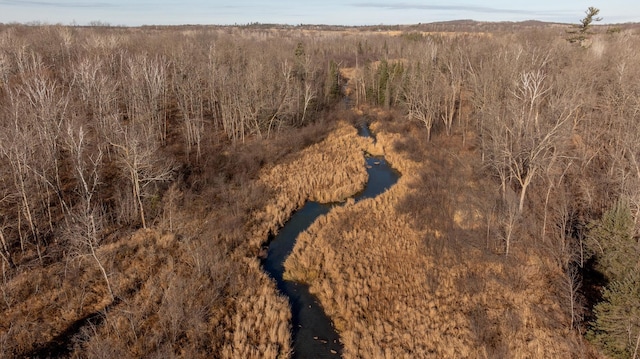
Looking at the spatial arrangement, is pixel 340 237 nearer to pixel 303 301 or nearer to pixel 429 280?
pixel 303 301

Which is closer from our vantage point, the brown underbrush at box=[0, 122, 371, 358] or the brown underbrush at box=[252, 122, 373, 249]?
the brown underbrush at box=[0, 122, 371, 358]

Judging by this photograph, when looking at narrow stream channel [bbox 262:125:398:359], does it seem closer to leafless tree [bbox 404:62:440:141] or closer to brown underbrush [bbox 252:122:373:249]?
brown underbrush [bbox 252:122:373:249]

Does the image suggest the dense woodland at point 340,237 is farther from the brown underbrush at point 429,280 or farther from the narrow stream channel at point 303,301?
the narrow stream channel at point 303,301

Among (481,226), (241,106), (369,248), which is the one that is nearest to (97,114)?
(241,106)

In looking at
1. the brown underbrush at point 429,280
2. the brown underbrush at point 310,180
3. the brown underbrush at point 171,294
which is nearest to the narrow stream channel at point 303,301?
the brown underbrush at point 429,280

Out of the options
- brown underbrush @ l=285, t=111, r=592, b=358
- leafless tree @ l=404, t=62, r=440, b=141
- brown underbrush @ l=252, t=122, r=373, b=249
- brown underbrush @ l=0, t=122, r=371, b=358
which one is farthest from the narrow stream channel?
leafless tree @ l=404, t=62, r=440, b=141

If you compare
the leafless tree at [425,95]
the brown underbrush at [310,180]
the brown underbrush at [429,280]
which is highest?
the leafless tree at [425,95]

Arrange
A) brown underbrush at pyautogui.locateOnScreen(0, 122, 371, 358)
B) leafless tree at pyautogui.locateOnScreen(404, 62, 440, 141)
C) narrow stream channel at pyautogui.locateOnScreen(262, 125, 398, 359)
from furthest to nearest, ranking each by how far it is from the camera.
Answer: leafless tree at pyautogui.locateOnScreen(404, 62, 440, 141) < narrow stream channel at pyautogui.locateOnScreen(262, 125, 398, 359) < brown underbrush at pyautogui.locateOnScreen(0, 122, 371, 358)
